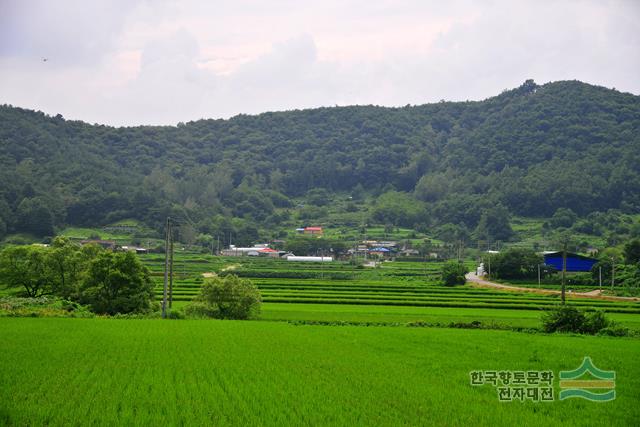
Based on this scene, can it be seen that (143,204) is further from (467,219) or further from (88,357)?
(88,357)

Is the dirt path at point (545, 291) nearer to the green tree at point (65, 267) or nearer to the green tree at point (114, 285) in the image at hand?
the green tree at point (114, 285)

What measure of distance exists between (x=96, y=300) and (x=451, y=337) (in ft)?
71.3

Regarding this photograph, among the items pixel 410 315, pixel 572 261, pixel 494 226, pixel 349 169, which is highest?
pixel 349 169

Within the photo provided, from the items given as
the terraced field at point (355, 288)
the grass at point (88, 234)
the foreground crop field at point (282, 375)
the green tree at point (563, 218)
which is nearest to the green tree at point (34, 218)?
the grass at point (88, 234)

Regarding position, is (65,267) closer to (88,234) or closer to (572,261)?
(572,261)

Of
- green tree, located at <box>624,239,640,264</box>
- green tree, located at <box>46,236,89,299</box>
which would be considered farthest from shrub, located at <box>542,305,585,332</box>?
green tree, located at <box>624,239,640,264</box>

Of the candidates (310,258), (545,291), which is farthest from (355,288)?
→ (310,258)

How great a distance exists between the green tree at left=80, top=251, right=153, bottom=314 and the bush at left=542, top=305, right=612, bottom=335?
22400mm

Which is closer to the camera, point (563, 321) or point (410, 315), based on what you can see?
point (563, 321)

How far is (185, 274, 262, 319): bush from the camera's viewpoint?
39.6 metres

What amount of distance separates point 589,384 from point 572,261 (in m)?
60.7

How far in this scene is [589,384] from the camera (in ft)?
59.1

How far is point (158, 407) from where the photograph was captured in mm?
15391

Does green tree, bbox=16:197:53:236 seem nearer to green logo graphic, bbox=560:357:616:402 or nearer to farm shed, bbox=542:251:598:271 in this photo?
farm shed, bbox=542:251:598:271
